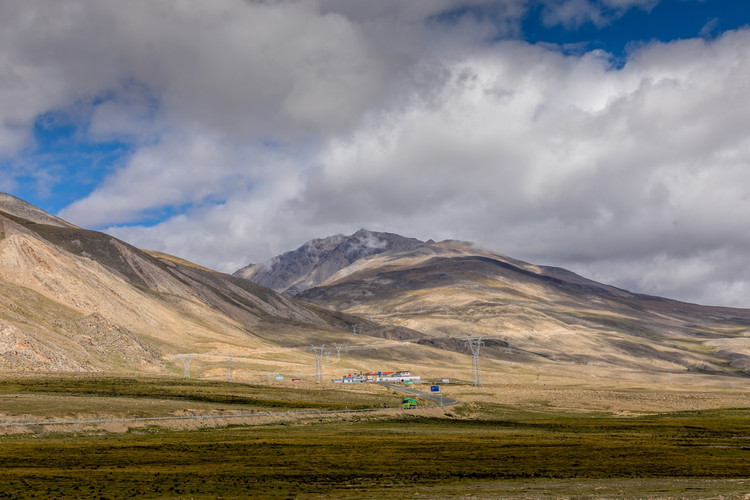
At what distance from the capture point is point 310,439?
76375mm

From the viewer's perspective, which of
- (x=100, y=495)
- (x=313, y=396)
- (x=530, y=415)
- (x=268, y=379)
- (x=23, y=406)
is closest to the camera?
(x=100, y=495)

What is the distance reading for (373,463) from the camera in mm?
56062

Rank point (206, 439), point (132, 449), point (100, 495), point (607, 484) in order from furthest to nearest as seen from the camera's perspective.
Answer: point (206, 439) → point (132, 449) → point (607, 484) → point (100, 495)

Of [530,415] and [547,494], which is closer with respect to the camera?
[547,494]

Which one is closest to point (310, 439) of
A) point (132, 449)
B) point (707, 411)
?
point (132, 449)

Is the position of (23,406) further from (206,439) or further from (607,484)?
(607,484)

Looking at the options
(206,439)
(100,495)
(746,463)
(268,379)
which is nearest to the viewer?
(100,495)

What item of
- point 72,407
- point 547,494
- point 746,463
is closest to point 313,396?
point 72,407

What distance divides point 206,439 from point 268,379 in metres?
122

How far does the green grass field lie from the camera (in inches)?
1671

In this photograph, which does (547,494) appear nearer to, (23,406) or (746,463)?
(746,463)

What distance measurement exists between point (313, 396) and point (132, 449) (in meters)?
78.4

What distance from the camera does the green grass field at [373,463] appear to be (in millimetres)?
42438

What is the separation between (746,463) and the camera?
186 feet
